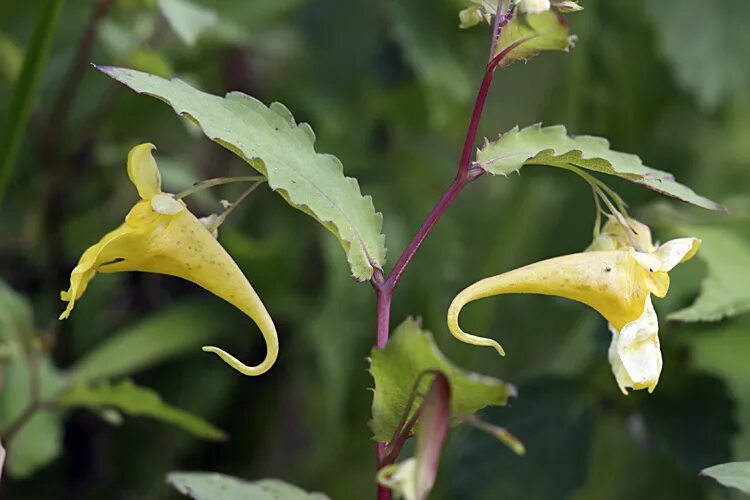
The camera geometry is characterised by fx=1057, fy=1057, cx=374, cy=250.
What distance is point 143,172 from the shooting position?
404 mm

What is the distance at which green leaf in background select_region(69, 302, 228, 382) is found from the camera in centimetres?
75

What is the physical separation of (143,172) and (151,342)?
0.41 m

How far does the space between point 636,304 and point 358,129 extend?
617 millimetres

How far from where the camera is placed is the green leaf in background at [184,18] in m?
0.59

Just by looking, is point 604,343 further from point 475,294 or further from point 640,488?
point 475,294

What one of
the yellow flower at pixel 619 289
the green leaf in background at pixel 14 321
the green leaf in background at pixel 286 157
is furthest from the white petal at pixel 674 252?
the green leaf in background at pixel 14 321

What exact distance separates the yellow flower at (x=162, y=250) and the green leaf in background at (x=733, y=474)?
16 centimetres

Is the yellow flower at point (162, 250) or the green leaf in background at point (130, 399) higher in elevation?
the yellow flower at point (162, 250)

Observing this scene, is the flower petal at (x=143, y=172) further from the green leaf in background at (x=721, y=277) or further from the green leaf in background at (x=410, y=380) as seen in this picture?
the green leaf in background at (x=721, y=277)

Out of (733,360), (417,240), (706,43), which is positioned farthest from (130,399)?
(706,43)

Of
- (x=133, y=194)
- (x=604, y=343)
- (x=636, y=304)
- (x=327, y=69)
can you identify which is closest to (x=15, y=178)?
(x=133, y=194)

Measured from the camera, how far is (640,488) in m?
0.83

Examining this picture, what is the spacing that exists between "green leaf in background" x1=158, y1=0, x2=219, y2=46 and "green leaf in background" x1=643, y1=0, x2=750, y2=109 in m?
0.41

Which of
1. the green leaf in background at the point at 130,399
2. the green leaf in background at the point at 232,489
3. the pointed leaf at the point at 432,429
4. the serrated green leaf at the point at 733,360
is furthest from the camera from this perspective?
the serrated green leaf at the point at 733,360
